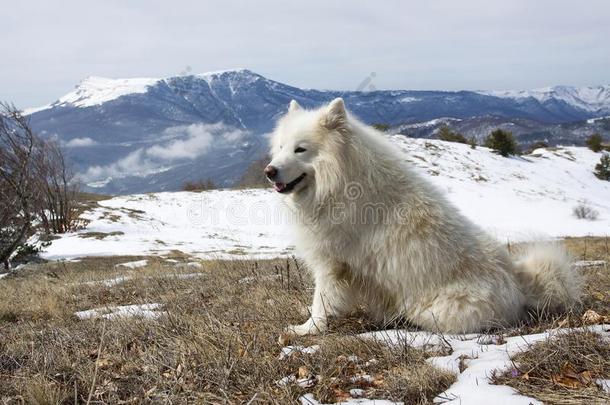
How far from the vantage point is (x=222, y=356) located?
9.86ft

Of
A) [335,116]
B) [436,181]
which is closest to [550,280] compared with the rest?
[335,116]

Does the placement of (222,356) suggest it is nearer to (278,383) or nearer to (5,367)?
(278,383)

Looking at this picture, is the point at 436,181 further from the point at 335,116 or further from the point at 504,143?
the point at 504,143

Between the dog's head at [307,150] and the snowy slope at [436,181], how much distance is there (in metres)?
15.8

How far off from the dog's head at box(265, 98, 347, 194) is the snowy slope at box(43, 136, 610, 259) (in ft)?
51.8

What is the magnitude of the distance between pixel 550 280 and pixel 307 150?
104 inches

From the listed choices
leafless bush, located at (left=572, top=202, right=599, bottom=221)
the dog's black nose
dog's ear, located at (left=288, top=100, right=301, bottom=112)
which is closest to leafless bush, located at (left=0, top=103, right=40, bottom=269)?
dog's ear, located at (left=288, top=100, right=301, bottom=112)

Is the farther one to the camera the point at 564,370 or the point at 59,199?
the point at 59,199

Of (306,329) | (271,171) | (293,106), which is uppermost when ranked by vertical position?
(293,106)

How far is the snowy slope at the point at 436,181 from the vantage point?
28.6 meters

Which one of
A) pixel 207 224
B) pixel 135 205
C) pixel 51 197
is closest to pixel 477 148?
pixel 207 224

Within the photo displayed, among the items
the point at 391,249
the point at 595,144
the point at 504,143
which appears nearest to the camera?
the point at 391,249

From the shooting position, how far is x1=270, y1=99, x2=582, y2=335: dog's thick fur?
4039 millimetres

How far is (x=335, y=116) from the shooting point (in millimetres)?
4512
